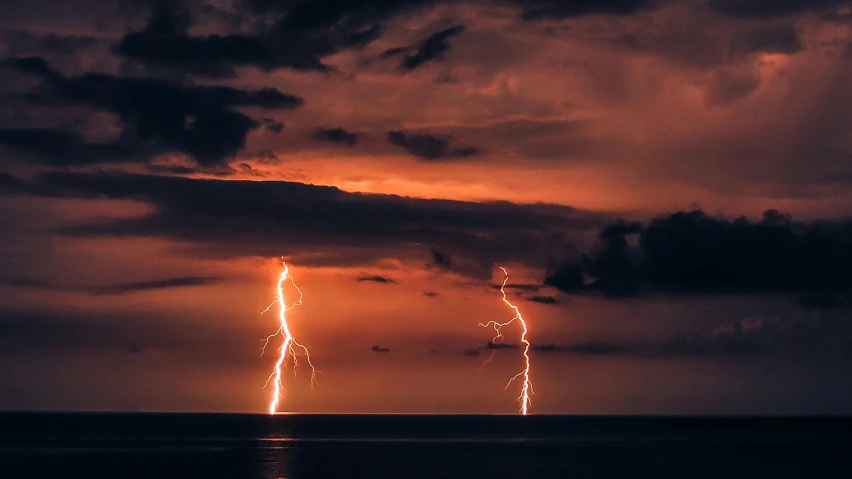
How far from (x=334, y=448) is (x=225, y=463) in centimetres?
2716

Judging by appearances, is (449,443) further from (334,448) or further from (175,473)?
(175,473)

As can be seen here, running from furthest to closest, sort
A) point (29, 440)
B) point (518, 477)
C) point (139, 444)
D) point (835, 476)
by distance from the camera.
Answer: point (29, 440) < point (139, 444) < point (835, 476) < point (518, 477)

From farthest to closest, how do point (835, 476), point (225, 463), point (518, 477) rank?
point (225, 463) < point (835, 476) < point (518, 477)

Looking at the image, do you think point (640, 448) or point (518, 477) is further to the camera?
point (640, 448)

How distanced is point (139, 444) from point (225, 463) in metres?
40.1

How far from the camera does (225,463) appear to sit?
84750 mm

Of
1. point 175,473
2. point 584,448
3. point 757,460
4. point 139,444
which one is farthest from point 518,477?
point 139,444

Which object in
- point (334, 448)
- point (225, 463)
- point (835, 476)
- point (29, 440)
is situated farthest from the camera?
point (29, 440)

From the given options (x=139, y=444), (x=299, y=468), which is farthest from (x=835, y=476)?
(x=139, y=444)

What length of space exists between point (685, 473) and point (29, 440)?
277 feet

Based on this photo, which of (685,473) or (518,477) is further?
(685,473)

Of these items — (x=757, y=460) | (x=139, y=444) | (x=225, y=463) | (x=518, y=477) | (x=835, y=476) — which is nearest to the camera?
(x=518, y=477)

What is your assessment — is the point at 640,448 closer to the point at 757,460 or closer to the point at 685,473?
the point at 757,460

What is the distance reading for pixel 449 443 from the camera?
123 meters
